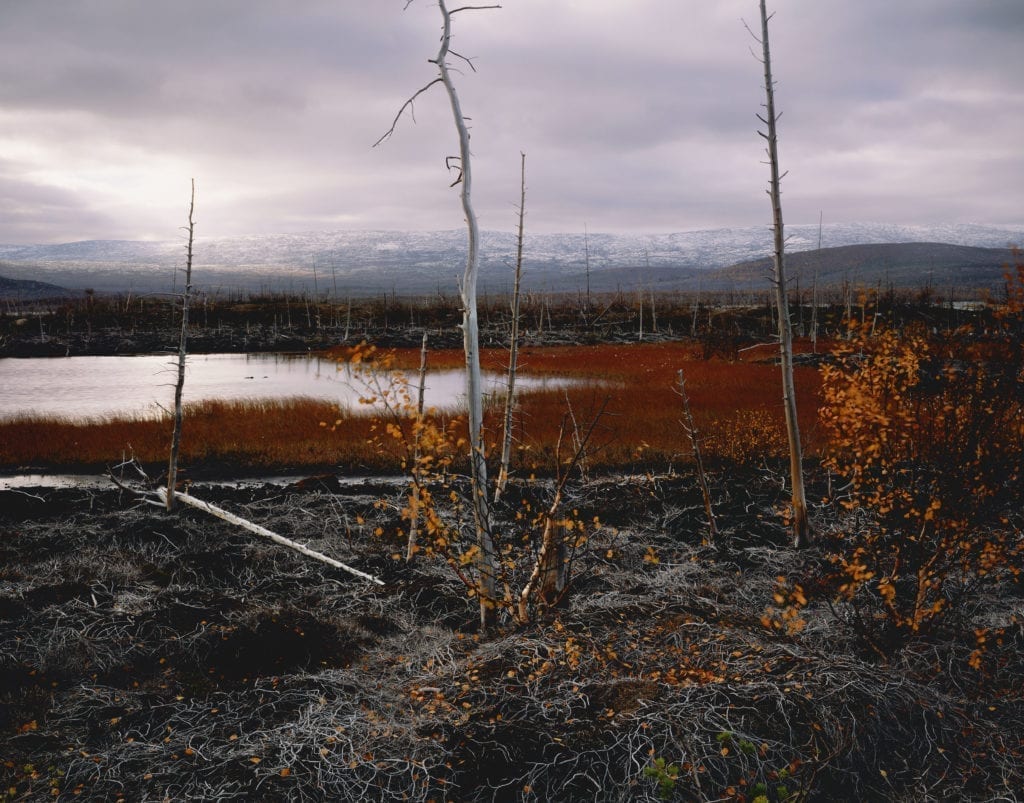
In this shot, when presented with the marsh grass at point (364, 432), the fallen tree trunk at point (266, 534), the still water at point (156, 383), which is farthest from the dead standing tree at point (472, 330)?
the still water at point (156, 383)

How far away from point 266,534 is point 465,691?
6.49 m

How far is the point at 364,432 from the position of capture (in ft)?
75.4

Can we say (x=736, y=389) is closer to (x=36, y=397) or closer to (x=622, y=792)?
(x=622, y=792)

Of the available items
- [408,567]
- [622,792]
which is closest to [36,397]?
[408,567]

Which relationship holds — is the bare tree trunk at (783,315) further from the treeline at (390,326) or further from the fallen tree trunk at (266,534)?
the treeline at (390,326)

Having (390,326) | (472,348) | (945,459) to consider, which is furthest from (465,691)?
(390,326)

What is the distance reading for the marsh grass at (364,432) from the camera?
19656 mm

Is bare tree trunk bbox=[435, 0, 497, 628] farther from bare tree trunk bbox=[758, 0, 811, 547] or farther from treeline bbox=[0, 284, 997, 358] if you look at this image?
treeline bbox=[0, 284, 997, 358]

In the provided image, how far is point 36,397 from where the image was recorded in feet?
106

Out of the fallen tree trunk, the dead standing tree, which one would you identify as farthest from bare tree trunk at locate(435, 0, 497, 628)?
the fallen tree trunk

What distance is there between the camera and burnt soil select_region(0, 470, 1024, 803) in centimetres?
582

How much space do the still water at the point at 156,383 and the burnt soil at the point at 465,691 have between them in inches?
538

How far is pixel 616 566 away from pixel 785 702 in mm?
4977

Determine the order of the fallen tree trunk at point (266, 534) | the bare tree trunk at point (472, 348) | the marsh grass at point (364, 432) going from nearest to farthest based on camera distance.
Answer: the bare tree trunk at point (472, 348) < the fallen tree trunk at point (266, 534) < the marsh grass at point (364, 432)
